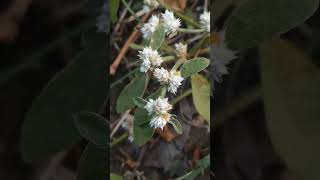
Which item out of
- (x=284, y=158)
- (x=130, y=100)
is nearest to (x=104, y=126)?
(x=130, y=100)

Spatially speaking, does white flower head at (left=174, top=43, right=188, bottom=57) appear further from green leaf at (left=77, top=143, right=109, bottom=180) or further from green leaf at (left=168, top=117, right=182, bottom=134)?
green leaf at (left=77, top=143, right=109, bottom=180)

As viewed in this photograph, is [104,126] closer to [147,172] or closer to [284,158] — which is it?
[147,172]

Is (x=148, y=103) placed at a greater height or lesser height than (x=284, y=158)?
greater

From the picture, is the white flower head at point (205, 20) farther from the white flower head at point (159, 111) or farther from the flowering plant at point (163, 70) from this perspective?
the white flower head at point (159, 111)

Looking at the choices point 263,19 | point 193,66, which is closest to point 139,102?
point 193,66

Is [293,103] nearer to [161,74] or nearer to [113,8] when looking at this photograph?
[161,74]

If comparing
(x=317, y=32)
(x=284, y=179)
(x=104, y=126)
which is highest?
(x=317, y=32)

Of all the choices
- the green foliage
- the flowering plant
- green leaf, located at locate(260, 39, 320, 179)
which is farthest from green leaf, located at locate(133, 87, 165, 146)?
green leaf, located at locate(260, 39, 320, 179)
